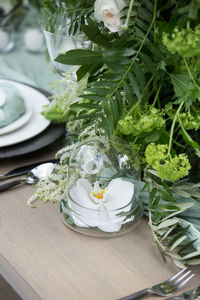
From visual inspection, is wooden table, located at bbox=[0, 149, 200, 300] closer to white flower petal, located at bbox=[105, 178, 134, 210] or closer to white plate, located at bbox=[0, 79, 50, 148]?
white flower petal, located at bbox=[105, 178, 134, 210]

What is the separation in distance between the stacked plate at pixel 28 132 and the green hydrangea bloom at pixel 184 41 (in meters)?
0.39

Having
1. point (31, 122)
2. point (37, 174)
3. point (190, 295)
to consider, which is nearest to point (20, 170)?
point (37, 174)

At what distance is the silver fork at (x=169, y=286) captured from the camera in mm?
583

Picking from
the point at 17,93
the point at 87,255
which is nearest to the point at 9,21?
the point at 17,93

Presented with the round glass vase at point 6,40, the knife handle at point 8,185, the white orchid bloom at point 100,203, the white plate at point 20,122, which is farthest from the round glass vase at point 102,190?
the round glass vase at point 6,40

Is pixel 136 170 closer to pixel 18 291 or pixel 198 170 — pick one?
pixel 198 170

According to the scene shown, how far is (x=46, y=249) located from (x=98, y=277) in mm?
92

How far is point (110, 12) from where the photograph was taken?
650mm

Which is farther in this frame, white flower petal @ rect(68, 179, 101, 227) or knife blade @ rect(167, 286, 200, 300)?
white flower petal @ rect(68, 179, 101, 227)

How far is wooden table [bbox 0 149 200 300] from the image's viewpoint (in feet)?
1.95

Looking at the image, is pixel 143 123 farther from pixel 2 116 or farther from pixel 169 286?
pixel 2 116

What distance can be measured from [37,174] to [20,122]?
0.16 metres

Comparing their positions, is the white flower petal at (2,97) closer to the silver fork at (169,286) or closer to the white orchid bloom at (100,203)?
the white orchid bloom at (100,203)

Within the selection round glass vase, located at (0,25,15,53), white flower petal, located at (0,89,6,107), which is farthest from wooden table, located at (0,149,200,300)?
round glass vase, located at (0,25,15,53)
